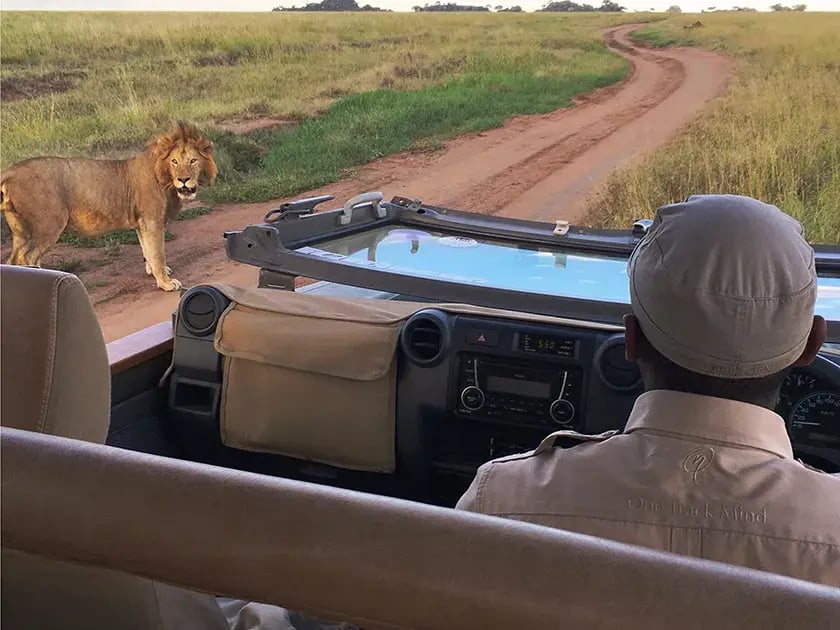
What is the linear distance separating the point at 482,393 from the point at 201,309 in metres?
0.52

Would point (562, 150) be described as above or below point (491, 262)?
below

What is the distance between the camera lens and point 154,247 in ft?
13.3

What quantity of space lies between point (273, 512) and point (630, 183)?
4.52 m

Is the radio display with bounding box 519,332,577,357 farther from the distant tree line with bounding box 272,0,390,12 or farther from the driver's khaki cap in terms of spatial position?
the distant tree line with bounding box 272,0,390,12

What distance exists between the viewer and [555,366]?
135 centimetres

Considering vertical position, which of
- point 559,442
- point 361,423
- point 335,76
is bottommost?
point 361,423

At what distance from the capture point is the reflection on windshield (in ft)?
5.09

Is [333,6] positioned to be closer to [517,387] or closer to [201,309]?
[201,309]

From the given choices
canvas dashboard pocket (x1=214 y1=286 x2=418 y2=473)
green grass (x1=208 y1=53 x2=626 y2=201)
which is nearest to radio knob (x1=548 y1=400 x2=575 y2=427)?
canvas dashboard pocket (x1=214 y1=286 x2=418 y2=473)

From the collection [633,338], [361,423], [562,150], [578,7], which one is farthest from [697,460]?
[578,7]

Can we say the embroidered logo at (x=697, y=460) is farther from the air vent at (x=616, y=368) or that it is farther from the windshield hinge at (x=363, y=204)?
the windshield hinge at (x=363, y=204)

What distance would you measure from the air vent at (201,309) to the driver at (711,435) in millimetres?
844

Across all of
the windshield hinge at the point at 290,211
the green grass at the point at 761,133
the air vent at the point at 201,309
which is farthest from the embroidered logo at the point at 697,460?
the green grass at the point at 761,133

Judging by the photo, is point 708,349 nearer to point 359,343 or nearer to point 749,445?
point 749,445
